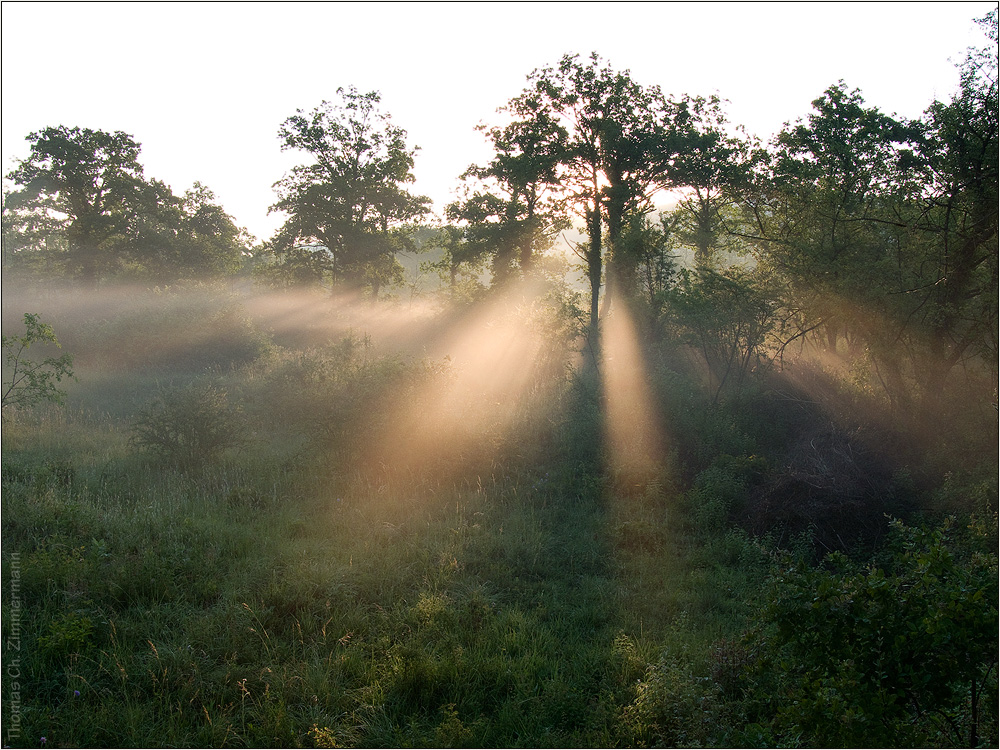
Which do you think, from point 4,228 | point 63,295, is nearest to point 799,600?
point 63,295

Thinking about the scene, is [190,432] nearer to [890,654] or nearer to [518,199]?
[890,654]

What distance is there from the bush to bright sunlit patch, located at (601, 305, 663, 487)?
628cm

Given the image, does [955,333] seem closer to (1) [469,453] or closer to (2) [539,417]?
(2) [539,417]

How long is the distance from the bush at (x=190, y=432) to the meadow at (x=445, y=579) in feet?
0.13

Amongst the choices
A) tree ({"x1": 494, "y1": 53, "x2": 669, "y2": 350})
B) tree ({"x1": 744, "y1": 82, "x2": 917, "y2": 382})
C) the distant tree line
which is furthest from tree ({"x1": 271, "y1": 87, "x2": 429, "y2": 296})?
tree ({"x1": 744, "y1": 82, "x2": 917, "y2": 382})

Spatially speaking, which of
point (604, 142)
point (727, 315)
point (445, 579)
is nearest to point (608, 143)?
point (604, 142)

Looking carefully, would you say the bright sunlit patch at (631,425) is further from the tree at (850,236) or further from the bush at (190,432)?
the bush at (190,432)

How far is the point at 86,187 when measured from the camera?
27.5m

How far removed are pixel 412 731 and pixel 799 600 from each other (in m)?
2.59

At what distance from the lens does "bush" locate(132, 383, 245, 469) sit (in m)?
8.88

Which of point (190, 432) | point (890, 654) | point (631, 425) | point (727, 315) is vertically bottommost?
point (631, 425)

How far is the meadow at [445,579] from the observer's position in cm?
349

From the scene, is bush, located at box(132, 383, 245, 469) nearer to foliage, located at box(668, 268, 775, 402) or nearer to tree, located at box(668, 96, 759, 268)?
foliage, located at box(668, 268, 775, 402)

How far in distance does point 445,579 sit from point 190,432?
5.61 meters
